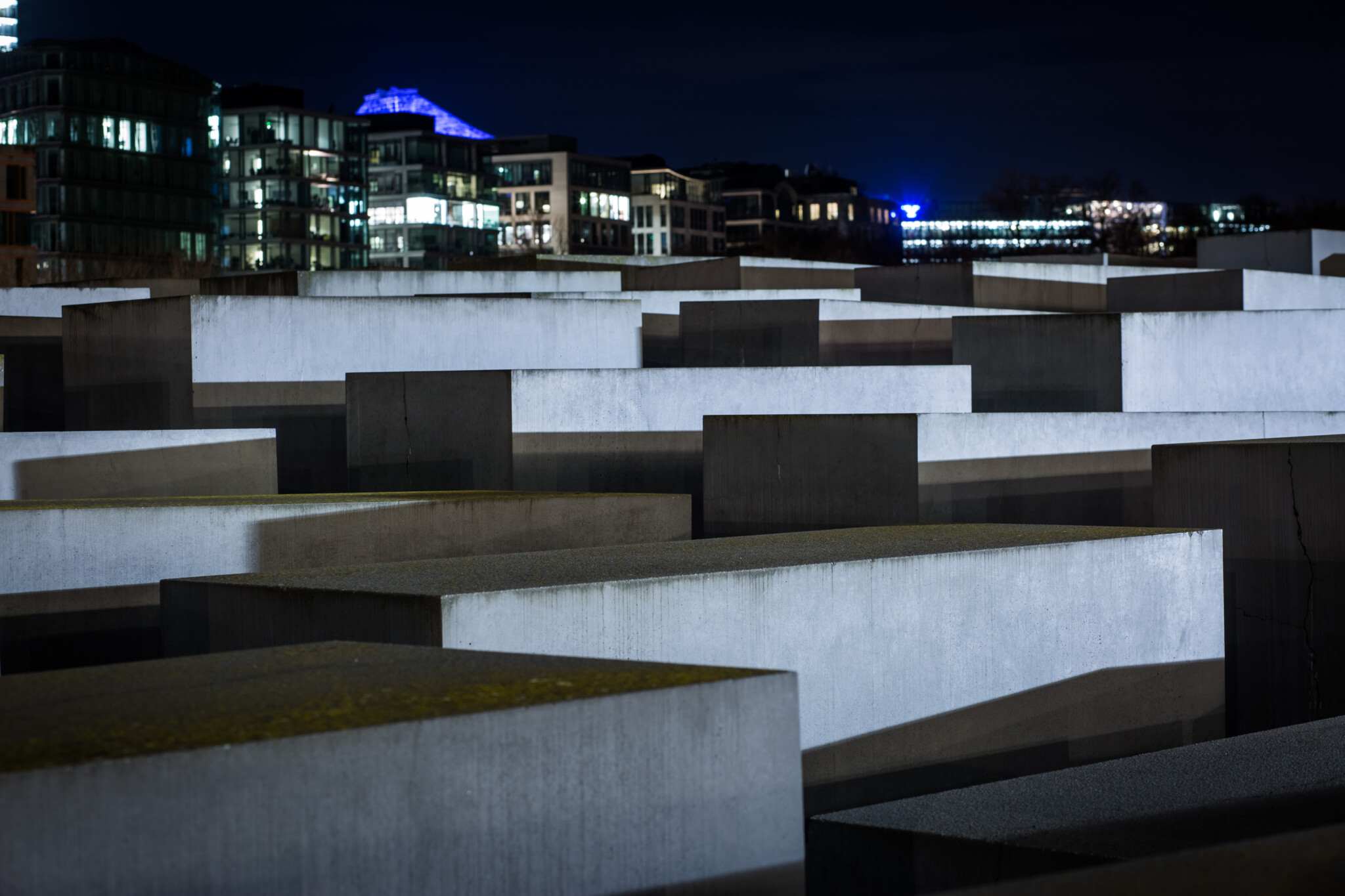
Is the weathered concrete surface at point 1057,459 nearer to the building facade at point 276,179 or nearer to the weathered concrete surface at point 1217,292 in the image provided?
the weathered concrete surface at point 1217,292

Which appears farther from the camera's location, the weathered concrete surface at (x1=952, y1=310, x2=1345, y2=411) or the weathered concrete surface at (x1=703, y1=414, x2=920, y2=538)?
the weathered concrete surface at (x1=952, y1=310, x2=1345, y2=411)

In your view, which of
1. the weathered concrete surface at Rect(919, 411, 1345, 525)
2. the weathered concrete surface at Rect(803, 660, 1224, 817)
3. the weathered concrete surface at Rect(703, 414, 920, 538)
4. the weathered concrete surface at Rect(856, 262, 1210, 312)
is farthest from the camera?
the weathered concrete surface at Rect(856, 262, 1210, 312)

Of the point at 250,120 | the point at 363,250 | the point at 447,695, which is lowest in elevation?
the point at 447,695

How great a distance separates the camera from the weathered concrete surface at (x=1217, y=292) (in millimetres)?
15578

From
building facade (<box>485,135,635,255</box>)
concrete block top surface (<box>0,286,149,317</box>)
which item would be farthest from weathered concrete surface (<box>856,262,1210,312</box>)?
building facade (<box>485,135,635,255</box>)

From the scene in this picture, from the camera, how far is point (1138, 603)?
6.77m

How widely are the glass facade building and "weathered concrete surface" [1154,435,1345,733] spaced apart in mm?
110457

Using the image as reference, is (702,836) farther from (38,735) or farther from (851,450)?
(851,450)

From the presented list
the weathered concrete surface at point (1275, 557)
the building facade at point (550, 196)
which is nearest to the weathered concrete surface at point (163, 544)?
the weathered concrete surface at point (1275, 557)

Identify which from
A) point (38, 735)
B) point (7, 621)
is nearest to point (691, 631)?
point (38, 735)

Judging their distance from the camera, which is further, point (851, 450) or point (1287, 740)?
point (851, 450)

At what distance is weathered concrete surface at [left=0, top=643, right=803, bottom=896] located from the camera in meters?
2.85

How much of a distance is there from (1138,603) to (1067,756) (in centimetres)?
81

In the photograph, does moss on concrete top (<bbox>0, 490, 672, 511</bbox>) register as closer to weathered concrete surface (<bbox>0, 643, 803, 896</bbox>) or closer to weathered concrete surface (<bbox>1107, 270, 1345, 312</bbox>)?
weathered concrete surface (<bbox>0, 643, 803, 896</bbox>)
